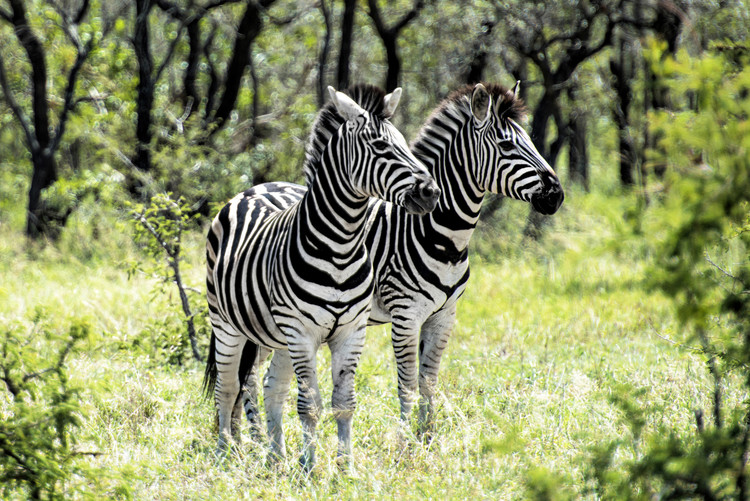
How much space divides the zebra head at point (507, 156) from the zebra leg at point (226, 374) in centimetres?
182

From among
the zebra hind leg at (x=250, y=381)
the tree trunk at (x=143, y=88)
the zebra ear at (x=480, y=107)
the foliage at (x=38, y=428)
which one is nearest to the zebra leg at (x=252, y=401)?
the zebra hind leg at (x=250, y=381)

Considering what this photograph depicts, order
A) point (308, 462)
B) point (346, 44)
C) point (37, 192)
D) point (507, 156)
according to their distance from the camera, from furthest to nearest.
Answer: point (37, 192) → point (346, 44) → point (507, 156) → point (308, 462)

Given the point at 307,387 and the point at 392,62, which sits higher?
the point at 392,62

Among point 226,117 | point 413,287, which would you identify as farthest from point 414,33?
point 413,287

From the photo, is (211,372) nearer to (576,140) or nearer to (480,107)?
(480,107)

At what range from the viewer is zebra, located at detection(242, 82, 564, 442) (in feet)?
14.8

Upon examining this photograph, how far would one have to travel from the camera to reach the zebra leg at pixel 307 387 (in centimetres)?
389

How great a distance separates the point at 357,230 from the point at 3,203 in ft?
45.7

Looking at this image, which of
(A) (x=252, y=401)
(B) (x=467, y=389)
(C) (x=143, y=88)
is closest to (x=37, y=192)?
(C) (x=143, y=88)

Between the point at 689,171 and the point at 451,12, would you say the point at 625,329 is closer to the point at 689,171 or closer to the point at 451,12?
the point at 689,171

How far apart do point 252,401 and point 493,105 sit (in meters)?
2.42

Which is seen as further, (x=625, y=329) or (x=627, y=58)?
(x=627, y=58)

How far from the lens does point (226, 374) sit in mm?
4676

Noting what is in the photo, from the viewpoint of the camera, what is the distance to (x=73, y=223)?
13055mm
